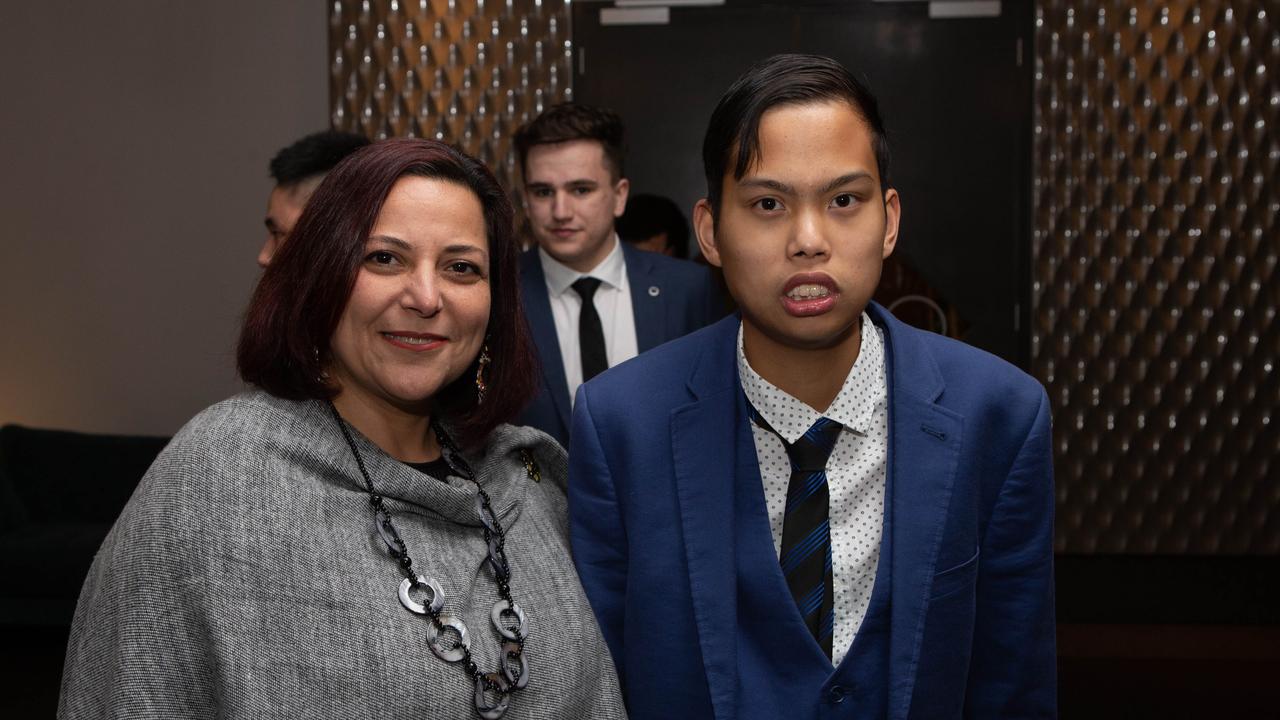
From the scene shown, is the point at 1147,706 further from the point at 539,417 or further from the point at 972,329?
the point at 539,417

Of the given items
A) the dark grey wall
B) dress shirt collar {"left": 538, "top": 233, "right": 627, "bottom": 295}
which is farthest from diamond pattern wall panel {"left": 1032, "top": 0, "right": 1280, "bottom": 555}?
the dark grey wall

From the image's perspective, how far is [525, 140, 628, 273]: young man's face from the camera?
3.04 metres

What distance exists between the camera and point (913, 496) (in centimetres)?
153

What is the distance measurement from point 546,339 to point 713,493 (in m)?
1.46

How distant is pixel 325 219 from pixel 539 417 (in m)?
1.34

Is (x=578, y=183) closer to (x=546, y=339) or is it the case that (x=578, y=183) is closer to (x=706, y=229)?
(x=546, y=339)

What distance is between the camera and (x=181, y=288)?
5.86 metres

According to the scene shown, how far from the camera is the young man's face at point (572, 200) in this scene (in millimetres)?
3045

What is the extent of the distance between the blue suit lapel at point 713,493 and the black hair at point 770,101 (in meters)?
0.25

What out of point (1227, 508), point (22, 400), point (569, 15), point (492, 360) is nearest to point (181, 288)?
point (22, 400)

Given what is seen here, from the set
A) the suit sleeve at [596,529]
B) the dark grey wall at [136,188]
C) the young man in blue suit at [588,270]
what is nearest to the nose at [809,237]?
the suit sleeve at [596,529]

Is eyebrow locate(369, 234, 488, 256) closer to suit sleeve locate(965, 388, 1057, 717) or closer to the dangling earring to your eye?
the dangling earring

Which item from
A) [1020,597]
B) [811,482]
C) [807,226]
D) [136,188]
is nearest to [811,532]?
[811,482]

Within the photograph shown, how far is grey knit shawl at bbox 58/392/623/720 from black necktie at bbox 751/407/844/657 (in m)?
0.31
